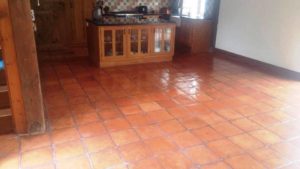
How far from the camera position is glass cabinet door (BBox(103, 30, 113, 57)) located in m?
4.24

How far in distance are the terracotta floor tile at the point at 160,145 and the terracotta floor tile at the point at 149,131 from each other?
0.07 metres

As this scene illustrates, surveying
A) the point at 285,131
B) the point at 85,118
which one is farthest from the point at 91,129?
the point at 285,131

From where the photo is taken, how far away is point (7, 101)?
2416 mm

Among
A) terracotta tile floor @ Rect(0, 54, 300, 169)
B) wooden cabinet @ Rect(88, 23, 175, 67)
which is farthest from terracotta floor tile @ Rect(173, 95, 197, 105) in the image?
wooden cabinet @ Rect(88, 23, 175, 67)

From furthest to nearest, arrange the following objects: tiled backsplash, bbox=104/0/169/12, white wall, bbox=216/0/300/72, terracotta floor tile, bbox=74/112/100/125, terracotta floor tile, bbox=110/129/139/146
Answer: tiled backsplash, bbox=104/0/169/12
white wall, bbox=216/0/300/72
terracotta floor tile, bbox=74/112/100/125
terracotta floor tile, bbox=110/129/139/146

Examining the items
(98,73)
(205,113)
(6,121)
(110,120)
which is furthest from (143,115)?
(98,73)

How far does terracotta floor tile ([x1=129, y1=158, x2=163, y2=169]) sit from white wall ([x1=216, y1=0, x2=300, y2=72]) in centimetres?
314

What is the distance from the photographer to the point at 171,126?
2521 millimetres

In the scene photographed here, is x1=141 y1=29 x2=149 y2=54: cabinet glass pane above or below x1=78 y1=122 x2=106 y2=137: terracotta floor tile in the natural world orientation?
above

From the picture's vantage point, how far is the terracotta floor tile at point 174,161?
1951 millimetres

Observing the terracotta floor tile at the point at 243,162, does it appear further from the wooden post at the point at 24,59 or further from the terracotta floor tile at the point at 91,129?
A: the wooden post at the point at 24,59

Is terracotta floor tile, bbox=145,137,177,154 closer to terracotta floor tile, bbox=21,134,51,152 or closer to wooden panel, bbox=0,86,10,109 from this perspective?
terracotta floor tile, bbox=21,134,51,152

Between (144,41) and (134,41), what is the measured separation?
19cm

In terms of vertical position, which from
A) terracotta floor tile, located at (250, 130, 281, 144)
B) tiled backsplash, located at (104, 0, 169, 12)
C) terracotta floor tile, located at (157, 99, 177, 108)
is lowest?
terracotta floor tile, located at (250, 130, 281, 144)
